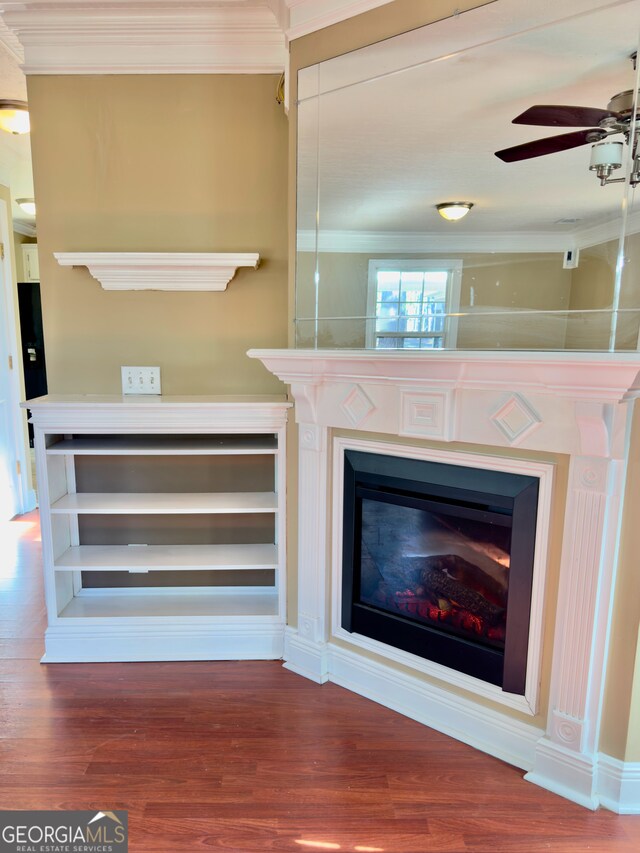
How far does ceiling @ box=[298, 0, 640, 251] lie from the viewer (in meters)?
1.43

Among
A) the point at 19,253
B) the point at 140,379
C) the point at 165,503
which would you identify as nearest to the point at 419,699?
the point at 165,503

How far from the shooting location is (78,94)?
2223mm

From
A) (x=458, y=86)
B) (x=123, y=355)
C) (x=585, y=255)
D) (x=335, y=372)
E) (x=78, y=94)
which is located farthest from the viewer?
(x=123, y=355)

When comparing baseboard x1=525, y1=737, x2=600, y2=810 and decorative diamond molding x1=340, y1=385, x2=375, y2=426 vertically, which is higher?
decorative diamond molding x1=340, y1=385, x2=375, y2=426

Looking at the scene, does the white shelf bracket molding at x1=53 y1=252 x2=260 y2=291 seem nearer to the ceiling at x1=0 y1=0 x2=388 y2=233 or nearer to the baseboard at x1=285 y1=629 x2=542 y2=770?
the ceiling at x1=0 y1=0 x2=388 y2=233

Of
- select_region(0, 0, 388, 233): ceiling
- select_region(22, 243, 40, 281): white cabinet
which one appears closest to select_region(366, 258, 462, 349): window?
select_region(0, 0, 388, 233): ceiling

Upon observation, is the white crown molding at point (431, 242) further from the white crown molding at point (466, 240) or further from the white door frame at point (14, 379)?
the white door frame at point (14, 379)

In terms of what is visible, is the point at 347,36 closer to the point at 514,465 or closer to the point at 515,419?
the point at 515,419

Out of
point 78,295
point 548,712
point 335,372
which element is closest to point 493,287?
point 335,372

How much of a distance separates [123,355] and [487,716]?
198 cm

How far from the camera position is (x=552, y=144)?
4.82 feet

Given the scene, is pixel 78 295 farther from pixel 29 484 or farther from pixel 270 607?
pixel 29 484

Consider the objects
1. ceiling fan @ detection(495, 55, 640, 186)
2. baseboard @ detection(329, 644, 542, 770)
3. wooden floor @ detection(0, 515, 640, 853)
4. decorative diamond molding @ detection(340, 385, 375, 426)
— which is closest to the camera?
A: ceiling fan @ detection(495, 55, 640, 186)

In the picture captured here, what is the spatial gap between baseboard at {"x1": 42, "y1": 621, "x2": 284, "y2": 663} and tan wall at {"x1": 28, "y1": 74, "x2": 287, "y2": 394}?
3.30 ft
